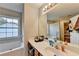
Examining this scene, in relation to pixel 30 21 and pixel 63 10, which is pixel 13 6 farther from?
pixel 63 10

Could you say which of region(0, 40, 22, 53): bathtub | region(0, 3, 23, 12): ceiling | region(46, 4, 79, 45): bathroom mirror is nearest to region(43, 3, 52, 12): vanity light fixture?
region(46, 4, 79, 45): bathroom mirror

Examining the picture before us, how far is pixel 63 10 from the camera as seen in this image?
1.50 meters

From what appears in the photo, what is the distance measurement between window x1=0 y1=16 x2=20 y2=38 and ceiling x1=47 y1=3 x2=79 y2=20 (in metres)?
0.49

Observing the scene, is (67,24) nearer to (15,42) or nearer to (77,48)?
(77,48)

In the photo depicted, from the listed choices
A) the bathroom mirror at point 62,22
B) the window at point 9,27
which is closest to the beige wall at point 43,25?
the bathroom mirror at point 62,22

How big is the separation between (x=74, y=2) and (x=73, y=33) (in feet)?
1.22

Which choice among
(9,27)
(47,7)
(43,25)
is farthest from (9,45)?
(47,7)

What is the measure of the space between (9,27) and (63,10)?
0.79 m

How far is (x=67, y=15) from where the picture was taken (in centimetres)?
144

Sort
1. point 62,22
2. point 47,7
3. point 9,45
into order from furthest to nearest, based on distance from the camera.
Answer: point 9,45, point 47,7, point 62,22

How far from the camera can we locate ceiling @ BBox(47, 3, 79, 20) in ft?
4.54

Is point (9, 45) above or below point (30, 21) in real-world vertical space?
below

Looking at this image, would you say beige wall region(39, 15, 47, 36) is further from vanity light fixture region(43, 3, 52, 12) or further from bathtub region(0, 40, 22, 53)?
bathtub region(0, 40, 22, 53)

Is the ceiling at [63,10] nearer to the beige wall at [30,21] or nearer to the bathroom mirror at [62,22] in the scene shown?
the bathroom mirror at [62,22]
